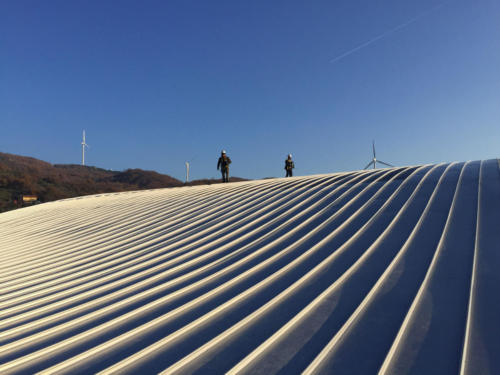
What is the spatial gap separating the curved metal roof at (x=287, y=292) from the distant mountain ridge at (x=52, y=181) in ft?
115

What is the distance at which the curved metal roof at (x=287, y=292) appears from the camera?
3051 millimetres

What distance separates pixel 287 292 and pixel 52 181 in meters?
125

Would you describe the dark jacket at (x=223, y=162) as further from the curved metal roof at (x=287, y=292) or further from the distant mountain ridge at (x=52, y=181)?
the distant mountain ridge at (x=52, y=181)

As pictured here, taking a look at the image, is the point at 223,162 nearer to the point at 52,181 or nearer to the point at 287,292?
the point at 287,292

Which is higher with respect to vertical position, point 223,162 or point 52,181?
point 52,181

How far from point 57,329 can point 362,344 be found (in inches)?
153

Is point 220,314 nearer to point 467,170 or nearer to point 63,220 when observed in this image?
point 467,170

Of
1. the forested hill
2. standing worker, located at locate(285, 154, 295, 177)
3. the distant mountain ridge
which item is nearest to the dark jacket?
standing worker, located at locate(285, 154, 295, 177)

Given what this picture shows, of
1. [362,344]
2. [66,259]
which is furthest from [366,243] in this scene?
[66,259]

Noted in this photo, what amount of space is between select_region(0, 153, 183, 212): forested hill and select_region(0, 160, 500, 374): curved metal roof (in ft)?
194

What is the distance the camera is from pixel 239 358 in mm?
3066

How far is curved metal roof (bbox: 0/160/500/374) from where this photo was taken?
120 inches

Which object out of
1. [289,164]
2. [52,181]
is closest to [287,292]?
[289,164]

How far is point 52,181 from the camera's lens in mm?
108688
